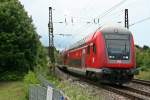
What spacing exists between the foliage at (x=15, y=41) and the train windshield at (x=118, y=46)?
15.9m

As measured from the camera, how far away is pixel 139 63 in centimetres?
5453

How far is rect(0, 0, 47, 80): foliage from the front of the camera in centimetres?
4200

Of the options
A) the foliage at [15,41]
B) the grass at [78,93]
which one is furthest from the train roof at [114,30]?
the foliage at [15,41]

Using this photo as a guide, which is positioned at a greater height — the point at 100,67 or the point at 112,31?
the point at 112,31

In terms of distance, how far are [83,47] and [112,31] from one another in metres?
5.75

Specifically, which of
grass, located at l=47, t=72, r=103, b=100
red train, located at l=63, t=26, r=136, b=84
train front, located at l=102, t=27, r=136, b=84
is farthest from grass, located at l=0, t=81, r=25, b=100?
train front, located at l=102, t=27, r=136, b=84

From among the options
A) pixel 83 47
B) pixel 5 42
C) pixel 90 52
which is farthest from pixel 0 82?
pixel 90 52

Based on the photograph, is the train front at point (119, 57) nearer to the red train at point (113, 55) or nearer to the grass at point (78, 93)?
the red train at point (113, 55)

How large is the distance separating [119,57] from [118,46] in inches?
26.8

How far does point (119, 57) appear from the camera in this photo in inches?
1059

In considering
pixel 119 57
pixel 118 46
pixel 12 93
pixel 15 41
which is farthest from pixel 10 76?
pixel 119 57

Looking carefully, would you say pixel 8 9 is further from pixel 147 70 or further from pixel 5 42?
pixel 147 70

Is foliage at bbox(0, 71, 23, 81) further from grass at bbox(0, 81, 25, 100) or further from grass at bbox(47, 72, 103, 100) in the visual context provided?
grass at bbox(47, 72, 103, 100)

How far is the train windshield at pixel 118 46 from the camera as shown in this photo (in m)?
26.9
